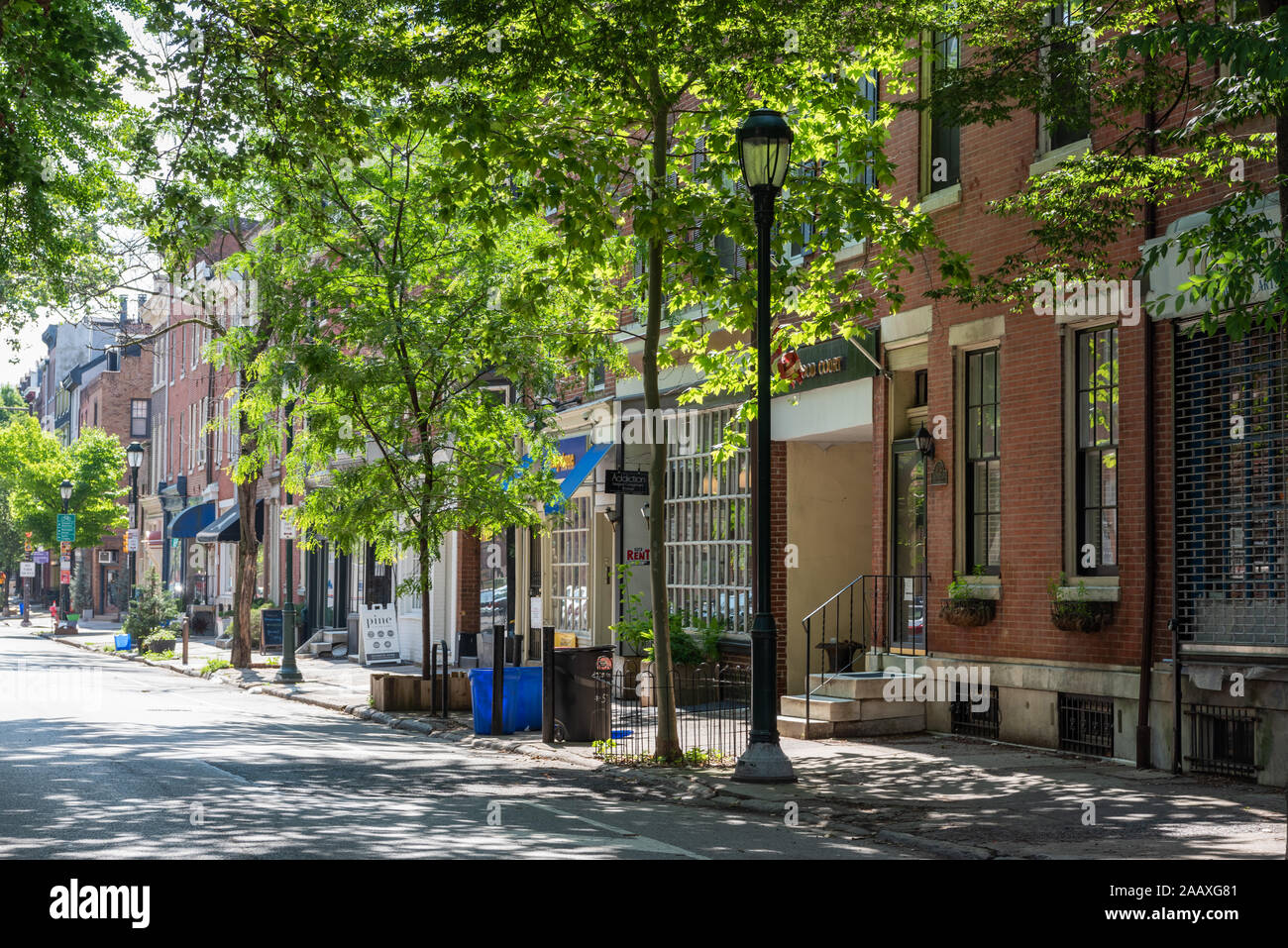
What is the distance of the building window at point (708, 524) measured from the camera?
20562 mm

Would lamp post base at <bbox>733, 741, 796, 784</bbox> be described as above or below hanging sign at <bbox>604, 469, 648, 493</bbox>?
below

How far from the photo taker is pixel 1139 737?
13.3 meters

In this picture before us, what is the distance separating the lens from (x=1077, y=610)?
14070 mm

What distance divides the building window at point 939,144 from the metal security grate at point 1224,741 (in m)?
6.82

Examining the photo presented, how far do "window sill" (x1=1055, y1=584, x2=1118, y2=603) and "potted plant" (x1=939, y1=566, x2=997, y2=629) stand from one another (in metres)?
1.28

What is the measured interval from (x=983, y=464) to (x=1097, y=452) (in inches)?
73.1

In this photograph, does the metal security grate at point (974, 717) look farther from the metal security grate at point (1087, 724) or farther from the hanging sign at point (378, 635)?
the hanging sign at point (378, 635)

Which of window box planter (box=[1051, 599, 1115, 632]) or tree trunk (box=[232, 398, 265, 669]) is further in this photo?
tree trunk (box=[232, 398, 265, 669])

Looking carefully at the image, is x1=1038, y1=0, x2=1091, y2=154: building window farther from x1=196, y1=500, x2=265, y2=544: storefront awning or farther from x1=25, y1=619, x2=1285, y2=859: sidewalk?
x1=196, y1=500, x2=265, y2=544: storefront awning

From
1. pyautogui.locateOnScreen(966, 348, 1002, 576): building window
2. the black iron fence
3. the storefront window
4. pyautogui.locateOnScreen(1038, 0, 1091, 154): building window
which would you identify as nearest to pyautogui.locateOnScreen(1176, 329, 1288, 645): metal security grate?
pyautogui.locateOnScreen(1038, 0, 1091, 154): building window

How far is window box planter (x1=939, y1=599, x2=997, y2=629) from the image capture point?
15531mm

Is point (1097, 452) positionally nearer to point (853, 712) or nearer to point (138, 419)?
point (853, 712)

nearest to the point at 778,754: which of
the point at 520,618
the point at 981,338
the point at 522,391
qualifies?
the point at 981,338

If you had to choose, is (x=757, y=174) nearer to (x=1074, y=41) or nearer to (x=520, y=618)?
(x=1074, y=41)
